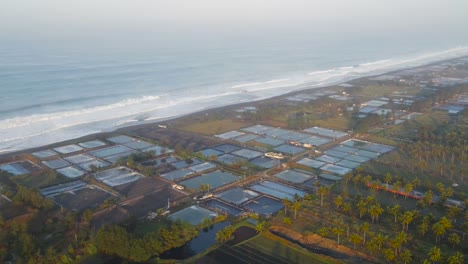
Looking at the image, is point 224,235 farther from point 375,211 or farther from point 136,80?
point 136,80

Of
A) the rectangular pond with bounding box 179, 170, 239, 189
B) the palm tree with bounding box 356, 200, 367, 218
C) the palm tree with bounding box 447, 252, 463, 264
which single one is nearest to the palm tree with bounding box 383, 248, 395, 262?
the palm tree with bounding box 447, 252, 463, 264

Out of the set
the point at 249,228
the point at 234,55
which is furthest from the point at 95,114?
the point at 234,55

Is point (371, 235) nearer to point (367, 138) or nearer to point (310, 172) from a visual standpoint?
point (310, 172)

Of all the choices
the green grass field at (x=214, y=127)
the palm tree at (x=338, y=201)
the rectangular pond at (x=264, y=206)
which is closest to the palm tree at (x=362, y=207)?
the palm tree at (x=338, y=201)

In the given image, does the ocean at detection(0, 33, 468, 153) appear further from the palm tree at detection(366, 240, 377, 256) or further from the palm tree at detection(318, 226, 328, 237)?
the palm tree at detection(366, 240, 377, 256)

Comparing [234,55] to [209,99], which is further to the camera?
[234,55]

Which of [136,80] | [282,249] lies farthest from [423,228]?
[136,80]
